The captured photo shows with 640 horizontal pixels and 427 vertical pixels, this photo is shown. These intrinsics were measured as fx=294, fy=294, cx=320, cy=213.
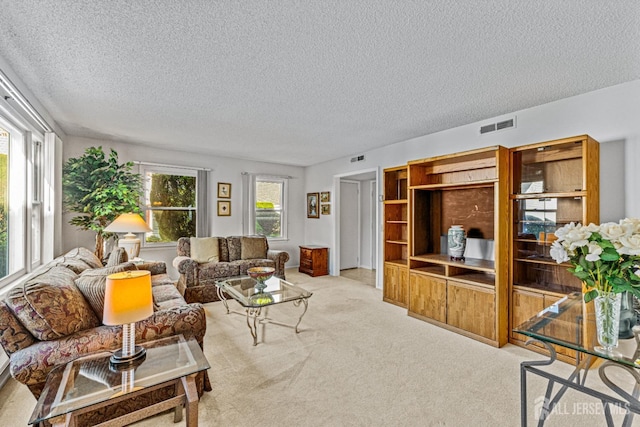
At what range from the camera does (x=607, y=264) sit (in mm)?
1455

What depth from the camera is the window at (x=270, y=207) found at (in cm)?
666

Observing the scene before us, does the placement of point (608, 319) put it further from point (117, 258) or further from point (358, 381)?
point (117, 258)

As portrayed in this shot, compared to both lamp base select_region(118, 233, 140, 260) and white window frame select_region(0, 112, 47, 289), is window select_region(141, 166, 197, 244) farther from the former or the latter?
white window frame select_region(0, 112, 47, 289)

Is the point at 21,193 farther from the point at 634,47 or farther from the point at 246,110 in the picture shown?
the point at 634,47

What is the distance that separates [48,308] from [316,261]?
477cm

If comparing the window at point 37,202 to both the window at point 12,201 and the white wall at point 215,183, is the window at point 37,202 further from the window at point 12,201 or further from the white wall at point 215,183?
the white wall at point 215,183

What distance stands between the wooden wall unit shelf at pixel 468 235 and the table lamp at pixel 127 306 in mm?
3076

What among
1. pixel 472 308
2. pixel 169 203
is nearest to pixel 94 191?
pixel 169 203

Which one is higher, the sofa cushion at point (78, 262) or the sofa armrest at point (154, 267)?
the sofa cushion at point (78, 262)

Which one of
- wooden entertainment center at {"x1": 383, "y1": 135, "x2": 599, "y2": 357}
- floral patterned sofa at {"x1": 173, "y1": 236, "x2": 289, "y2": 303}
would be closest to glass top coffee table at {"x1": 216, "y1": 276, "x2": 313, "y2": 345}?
floral patterned sofa at {"x1": 173, "y1": 236, "x2": 289, "y2": 303}

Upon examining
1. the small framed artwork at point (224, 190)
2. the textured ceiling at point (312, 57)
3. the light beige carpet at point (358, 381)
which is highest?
the textured ceiling at point (312, 57)

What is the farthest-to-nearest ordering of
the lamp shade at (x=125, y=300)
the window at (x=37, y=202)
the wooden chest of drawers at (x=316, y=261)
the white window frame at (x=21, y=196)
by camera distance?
the wooden chest of drawers at (x=316, y=261)
the window at (x=37, y=202)
the white window frame at (x=21, y=196)
the lamp shade at (x=125, y=300)

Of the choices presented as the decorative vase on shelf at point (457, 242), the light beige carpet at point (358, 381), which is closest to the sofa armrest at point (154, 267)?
the light beige carpet at point (358, 381)

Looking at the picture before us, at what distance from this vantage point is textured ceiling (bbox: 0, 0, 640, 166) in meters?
1.75
